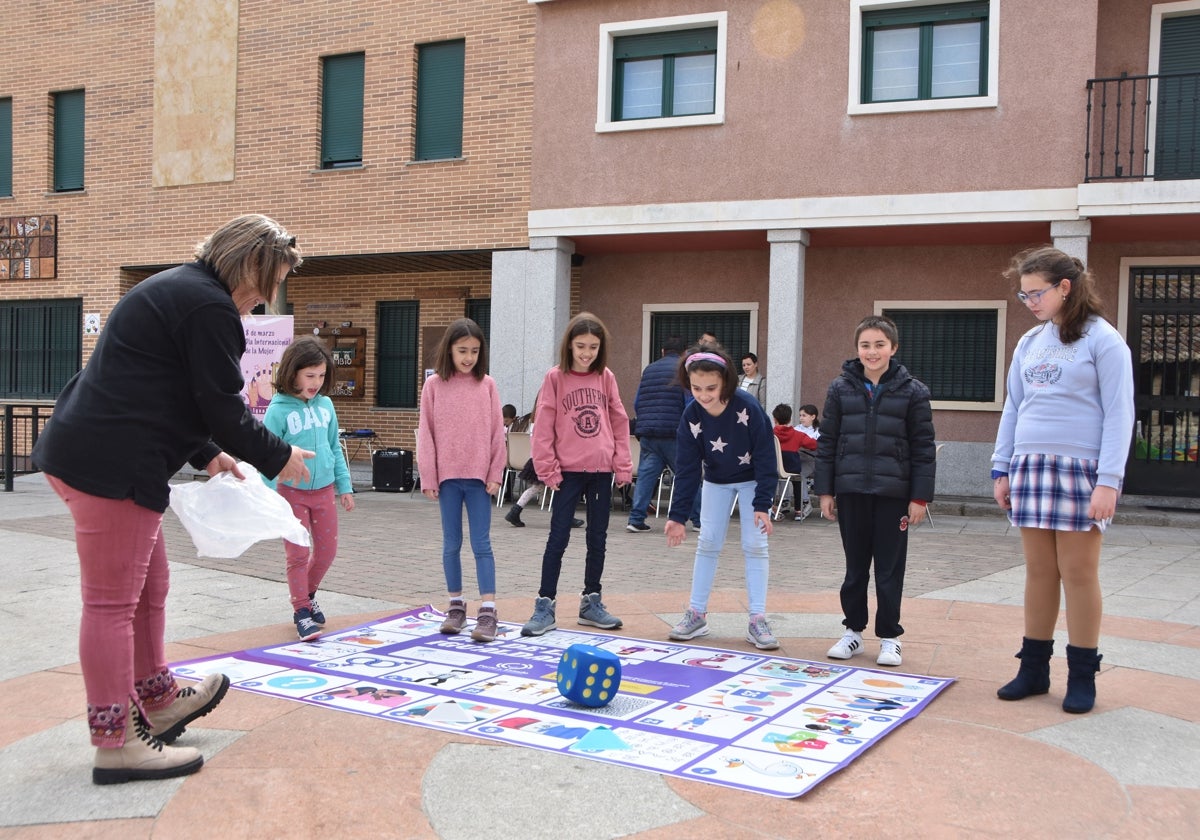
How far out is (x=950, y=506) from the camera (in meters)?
13.2

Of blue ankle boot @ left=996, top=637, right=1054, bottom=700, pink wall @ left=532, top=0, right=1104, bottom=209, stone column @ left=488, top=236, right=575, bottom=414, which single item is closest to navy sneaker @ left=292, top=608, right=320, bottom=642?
blue ankle boot @ left=996, top=637, right=1054, bottom=700

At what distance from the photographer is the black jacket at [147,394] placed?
346cm

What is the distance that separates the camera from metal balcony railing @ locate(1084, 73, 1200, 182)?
13.1m

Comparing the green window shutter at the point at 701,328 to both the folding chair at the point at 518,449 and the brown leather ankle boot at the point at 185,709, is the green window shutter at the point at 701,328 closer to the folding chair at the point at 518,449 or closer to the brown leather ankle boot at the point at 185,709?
the folding chair at the point at 518,449

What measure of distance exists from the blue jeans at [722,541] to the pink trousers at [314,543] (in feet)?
6.54

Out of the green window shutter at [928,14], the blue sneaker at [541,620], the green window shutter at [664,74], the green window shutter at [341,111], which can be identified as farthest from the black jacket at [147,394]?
the green window shutter at [341,111]

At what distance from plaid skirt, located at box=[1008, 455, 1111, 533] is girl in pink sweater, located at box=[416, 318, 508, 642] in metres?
2.64

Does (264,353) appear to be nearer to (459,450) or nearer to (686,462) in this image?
(459,450)

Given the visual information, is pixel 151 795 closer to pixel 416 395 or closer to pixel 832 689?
pixel 832 689

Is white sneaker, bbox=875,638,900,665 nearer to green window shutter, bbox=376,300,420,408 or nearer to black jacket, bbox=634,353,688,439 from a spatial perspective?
black jacket, bbox=634,353,688,439

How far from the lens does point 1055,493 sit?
15.1ft

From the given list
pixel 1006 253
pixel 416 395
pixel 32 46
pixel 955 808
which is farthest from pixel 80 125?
pixel 955 808

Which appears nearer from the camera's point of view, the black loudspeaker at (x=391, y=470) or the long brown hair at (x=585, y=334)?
the long brown hair at (x=585, y=334)

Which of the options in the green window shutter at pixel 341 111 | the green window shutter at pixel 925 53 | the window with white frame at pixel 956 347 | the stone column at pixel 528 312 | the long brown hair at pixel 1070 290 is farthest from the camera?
the green window shutter at pixel 341 111
